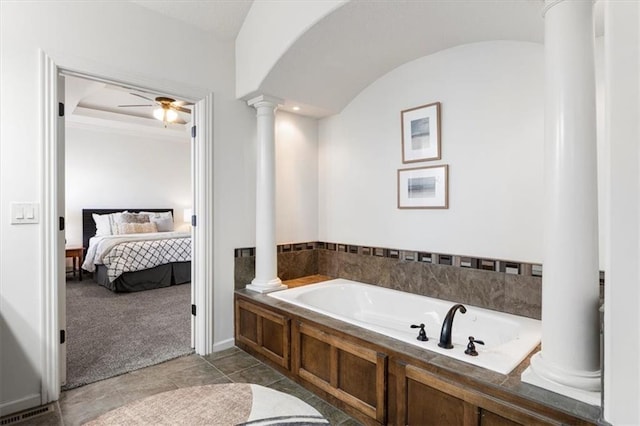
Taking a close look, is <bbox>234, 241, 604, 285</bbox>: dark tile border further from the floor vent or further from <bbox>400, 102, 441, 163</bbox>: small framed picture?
the floor vent

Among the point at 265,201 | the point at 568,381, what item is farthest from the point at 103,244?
the point at 568,381

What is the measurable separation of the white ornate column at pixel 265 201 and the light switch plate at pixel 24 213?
153 cm

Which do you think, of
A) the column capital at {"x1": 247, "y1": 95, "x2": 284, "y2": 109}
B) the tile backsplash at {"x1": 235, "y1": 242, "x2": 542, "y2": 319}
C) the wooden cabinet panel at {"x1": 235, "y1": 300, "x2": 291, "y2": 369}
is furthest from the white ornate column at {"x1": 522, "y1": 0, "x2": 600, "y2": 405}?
the column capital at {"x1": 247, "y1": 95, "x2": 284, "y2": 109}

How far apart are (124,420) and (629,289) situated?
A: 1.62m

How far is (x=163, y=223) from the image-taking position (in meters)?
6.58

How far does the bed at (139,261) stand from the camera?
4.78 m

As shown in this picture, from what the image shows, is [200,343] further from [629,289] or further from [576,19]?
[576,19]

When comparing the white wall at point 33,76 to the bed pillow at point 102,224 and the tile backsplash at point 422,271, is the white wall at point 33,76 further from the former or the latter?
the bed pillow at point 102,224

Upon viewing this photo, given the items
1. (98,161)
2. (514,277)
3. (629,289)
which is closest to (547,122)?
(629,289)

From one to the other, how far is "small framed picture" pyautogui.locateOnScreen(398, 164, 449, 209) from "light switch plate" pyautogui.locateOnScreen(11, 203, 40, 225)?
2.62m

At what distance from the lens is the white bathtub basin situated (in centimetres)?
175

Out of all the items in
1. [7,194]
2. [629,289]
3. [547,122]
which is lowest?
[629,289]

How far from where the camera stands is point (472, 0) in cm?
199

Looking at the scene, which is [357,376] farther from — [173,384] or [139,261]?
[139,261]
